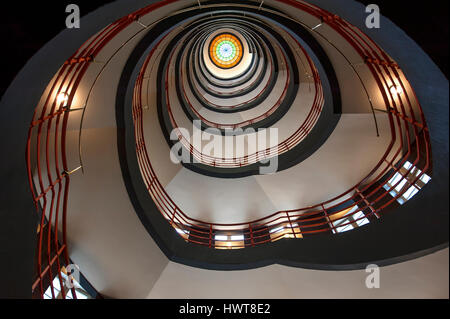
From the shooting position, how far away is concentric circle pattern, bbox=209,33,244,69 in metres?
15.3

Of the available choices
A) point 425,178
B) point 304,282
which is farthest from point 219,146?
point 425,178

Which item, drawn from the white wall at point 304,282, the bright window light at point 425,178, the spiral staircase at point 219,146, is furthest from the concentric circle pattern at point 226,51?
the white wall at point 304,282

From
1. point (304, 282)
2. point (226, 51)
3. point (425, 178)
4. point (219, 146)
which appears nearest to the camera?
point (304, 282)

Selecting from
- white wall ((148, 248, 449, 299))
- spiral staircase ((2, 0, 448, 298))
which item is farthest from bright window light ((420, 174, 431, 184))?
white wall ((148, 248, 449, 299))

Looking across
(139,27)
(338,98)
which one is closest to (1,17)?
(139,27)

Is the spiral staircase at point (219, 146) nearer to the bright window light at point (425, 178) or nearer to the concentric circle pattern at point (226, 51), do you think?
the bright window light at point (425, 178)

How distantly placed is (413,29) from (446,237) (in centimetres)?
268

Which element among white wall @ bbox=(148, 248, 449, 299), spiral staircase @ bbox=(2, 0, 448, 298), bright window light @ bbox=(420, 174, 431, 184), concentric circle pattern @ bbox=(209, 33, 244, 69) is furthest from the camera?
concentric circle pattern @ bbox=(209, 33, 244, 69)

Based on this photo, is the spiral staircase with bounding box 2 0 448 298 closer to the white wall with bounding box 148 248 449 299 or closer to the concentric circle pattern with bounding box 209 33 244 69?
the white wall with bounding box 148 248 449 299

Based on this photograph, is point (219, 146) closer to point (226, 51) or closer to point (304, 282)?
point (304, 282)

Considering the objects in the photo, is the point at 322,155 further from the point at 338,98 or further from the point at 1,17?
the point at 1,17

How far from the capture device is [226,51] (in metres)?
15.7

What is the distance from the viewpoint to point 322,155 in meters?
7.71

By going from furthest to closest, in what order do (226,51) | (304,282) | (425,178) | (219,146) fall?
(226,51), (219,146), (425,178), (304,282)
